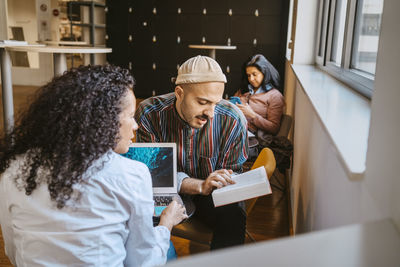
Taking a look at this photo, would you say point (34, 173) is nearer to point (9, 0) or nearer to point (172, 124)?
point (172, 124)

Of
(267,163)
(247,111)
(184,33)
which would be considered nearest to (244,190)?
(267,163)

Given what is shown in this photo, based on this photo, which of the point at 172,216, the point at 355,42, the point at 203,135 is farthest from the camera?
the point at 355,42

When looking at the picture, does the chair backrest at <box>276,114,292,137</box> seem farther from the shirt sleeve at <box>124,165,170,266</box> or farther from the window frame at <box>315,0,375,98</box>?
the shirt sleeve at <box>124,165,170,266</box>

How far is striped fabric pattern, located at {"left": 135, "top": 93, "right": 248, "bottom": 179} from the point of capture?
1.88 meters

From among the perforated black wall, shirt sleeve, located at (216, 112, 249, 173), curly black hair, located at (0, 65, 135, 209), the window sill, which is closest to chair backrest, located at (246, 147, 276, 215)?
shirt sleeve, located at (216, 112, 249, 173)

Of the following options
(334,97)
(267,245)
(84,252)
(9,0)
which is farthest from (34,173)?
(9,0)

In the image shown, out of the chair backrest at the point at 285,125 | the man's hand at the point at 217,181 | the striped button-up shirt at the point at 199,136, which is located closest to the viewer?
the man's hand at the point at 217,181

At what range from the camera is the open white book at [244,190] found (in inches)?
55.0

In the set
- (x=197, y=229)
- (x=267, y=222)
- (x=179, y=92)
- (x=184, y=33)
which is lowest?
(x=267, y=222)

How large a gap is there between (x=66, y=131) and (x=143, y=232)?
348 mm

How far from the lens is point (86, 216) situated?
0.98 m

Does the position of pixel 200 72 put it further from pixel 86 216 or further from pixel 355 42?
pixel 355 42

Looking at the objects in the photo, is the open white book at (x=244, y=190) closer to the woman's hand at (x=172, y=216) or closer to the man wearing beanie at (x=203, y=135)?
the woman's hand at (x=172, y=216)

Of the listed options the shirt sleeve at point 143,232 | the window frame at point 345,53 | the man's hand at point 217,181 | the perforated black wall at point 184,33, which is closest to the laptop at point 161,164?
the man's hand at point 217,181
